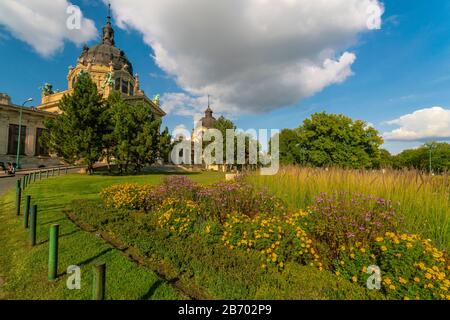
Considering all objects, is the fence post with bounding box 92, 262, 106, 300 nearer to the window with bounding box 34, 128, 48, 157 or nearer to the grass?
the grass

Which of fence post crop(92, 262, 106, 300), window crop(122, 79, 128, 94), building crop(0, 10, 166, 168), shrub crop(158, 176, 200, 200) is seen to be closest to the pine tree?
building crop(0, 10, 166, 168)

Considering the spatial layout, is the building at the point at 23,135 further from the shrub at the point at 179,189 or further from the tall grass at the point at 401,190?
the tall grass at the point at 401,190

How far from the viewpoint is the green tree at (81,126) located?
907 inches

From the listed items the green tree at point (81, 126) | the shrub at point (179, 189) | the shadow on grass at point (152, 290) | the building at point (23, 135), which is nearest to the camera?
the shadow on grass at point (152, 290)

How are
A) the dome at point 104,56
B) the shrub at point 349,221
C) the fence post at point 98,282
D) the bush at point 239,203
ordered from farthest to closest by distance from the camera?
the dome at point 104,56 < the bush at point 239,203 < the shrub at point 349,221 < the fence post at point 98,282

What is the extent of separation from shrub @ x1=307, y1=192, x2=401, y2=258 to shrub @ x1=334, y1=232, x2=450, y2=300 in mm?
339

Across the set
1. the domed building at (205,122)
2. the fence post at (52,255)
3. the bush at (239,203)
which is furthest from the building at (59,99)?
the fence post at (52,255)

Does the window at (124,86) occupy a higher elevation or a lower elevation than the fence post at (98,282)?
higher

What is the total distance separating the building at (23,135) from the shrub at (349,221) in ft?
161

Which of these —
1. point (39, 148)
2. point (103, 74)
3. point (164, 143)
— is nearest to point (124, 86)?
point (103, 74)

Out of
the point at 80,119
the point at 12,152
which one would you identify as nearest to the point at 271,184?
the point at 80,119

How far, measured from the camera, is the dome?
6388 centimetres
